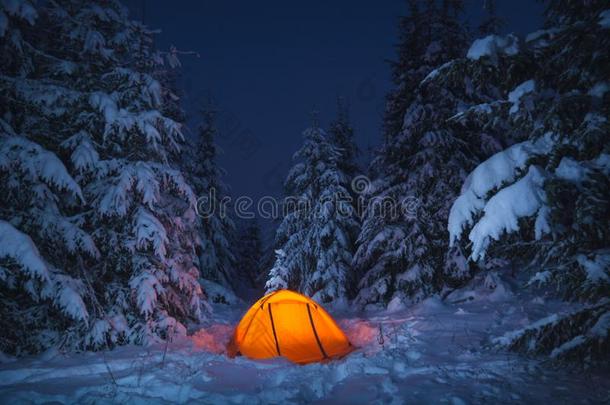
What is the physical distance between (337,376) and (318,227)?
10.9 m

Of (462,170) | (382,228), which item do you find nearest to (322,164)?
(382,228)

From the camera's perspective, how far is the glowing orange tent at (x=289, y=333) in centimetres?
955

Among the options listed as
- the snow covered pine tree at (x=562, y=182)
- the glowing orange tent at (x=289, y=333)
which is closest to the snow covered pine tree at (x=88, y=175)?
the glowing orange tent at (x=289, y=333)

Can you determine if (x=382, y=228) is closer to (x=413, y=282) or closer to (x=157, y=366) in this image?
(x=413, y=282)

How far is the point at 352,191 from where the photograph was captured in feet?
65.0

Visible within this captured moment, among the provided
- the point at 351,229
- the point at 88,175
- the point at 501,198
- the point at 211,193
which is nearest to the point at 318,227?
the point at 351,229

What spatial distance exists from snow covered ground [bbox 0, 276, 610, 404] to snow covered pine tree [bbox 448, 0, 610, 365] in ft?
3.13

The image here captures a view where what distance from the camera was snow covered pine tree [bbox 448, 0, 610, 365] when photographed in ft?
14.5

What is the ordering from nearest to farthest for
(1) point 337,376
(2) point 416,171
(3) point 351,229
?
(1) point 337,376, (2) point 416,171, (3) point 351,229

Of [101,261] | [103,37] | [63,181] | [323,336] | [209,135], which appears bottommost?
[323,336]

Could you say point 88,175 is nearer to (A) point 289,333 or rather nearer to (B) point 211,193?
(A) point 289,333

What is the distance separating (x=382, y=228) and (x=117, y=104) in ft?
31.6

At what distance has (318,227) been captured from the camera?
17.6 metres

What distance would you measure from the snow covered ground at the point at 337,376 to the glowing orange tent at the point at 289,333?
1025 millimetres
